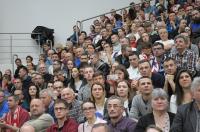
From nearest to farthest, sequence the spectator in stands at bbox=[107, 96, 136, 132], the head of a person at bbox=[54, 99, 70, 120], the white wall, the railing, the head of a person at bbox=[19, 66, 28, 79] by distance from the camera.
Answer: the spectator in stands at bbox=[107, 96, 136, 132] → the head of a person at bbox=[54, 99, 70, 120] → the head of a person at bbox=[19, 66, 28, 79] → the railing → the white wall

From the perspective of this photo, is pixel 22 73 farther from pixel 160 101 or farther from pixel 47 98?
pixel 160 101

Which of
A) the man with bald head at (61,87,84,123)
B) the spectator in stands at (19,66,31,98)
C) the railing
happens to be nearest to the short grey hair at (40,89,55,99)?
the man with bald head at (61,87,84,123)

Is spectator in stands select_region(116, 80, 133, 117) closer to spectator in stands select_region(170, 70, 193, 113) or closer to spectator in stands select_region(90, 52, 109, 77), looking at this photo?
spectator in stands select_region(170, 70, 193, 113)

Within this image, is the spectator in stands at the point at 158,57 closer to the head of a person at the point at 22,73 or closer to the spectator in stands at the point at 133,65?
the spectator in stands at the point at 133,65

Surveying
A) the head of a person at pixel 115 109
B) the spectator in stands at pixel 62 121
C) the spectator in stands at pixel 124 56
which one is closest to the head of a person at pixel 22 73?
the spectator in stands at pixel 124 56

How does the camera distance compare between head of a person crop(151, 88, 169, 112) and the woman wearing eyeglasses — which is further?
the woman wearing eyeglasses

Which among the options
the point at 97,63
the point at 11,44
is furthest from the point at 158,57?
the point at 11,44

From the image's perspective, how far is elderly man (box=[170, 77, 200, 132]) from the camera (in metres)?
4.55

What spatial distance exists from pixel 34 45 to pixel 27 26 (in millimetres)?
656

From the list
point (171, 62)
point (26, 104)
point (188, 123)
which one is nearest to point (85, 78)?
point (26, 104)

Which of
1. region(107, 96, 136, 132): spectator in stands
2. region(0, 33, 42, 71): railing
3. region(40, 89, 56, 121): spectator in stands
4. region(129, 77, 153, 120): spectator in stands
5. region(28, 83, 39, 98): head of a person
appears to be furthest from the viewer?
region(0, 33, 42, 71): railing

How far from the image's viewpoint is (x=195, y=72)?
6805 millimetres

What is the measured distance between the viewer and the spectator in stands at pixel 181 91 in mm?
5504

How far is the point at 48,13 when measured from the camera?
1563cm
